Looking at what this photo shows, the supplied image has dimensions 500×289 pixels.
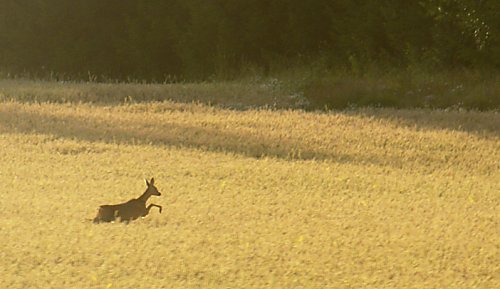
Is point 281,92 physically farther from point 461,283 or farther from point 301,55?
point 461,283

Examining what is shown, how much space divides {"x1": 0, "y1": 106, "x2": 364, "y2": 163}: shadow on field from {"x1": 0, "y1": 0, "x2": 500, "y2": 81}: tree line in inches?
237

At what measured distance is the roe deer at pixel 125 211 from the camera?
748cm

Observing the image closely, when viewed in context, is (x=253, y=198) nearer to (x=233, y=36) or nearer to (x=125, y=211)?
(x=125, y=211)

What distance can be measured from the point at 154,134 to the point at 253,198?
4630 millimetres

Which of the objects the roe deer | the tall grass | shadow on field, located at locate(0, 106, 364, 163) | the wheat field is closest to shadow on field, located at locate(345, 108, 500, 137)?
the wheat field

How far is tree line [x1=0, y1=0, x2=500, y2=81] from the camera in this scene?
61.1 feet

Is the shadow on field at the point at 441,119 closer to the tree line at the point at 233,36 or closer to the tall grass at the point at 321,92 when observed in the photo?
the tall grass at the point at 321,92

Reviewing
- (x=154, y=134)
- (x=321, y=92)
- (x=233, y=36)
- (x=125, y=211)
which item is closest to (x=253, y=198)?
(x=125, y=211)

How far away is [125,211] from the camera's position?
760 cm

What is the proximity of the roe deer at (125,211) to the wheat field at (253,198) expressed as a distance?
0.10 meters

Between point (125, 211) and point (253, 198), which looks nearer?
point (125, 211)

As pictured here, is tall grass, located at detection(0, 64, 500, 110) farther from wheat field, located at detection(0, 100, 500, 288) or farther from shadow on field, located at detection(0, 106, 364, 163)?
shadow on field, located at detection(0, 106, 364, 163)

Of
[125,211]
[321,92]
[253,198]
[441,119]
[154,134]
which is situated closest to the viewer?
[125,211]

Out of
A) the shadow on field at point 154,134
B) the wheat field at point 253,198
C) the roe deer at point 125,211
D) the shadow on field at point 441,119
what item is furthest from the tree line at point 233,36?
the roe deer at point 125,211
